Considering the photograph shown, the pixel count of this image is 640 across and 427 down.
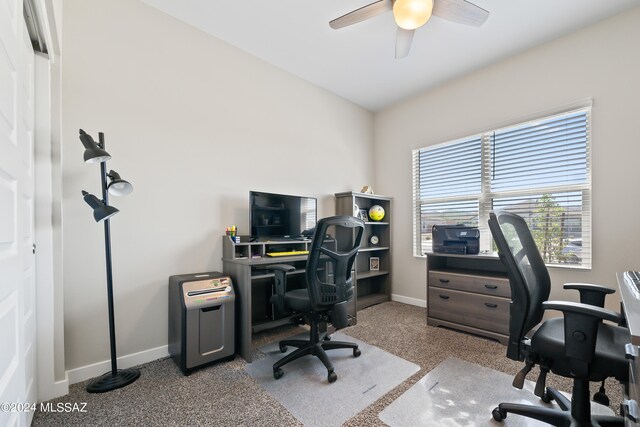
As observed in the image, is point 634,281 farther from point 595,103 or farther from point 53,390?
point 53,390

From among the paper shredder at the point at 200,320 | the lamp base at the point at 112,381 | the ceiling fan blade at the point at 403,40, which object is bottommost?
the lamp base at the point at 112,381

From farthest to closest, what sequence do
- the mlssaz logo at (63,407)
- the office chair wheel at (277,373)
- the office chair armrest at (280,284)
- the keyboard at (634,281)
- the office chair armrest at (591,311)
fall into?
the office chair armrest at (280,284) → the office chair wheel at (277,373) → the mlssaz logo at (63,407) → the keyboard at (634,281) → the office chair armrest at (591,311)

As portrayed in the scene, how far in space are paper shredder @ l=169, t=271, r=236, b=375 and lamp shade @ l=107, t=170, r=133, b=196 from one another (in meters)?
0.77

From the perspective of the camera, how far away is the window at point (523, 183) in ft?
8.46

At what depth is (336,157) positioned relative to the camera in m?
3.78

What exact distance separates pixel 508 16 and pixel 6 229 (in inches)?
136

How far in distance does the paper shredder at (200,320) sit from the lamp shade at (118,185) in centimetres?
77

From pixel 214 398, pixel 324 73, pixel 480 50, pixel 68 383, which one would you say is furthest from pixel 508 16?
pixel 68 383

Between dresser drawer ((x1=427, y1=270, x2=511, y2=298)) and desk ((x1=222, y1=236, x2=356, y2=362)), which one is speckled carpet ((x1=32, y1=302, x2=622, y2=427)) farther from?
dresser drawer ((x1=427, y1=270, x2=511, y2=298))

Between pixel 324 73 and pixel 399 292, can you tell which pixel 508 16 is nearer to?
pixel 324 73

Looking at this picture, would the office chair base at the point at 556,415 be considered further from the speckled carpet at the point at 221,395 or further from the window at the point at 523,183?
the window at the point at 523,183

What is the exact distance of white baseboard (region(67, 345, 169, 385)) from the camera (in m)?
1.90

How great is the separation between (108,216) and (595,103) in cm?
402

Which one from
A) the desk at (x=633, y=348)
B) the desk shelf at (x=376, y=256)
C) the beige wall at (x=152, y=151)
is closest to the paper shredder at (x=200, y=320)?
the beige wall at (x=152, y=151)
